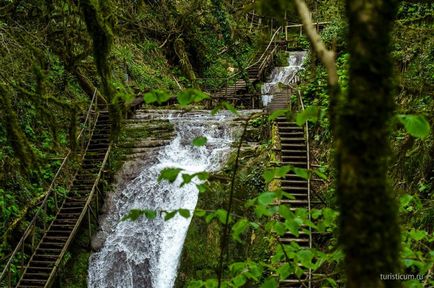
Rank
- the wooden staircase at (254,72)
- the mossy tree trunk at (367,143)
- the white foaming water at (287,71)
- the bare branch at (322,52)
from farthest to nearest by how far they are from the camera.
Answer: the white foaming water at (287,71)
the wooden staircase at (254,72)
the bare branch at (322,52)
the mossy tree trunk at (367,143)

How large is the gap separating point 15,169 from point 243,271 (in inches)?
309

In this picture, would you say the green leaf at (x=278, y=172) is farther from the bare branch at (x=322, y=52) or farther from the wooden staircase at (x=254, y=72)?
the wooden staircase at (x=254, y=72)

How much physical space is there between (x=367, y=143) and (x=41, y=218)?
12287mm

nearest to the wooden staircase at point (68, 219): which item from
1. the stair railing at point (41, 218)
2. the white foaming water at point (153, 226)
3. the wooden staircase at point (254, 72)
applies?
the stair railing at point (41, 218)

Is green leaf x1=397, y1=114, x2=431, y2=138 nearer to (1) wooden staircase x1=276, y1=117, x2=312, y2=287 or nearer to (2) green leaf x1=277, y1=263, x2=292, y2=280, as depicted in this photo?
(2) green leaf x1=277, y1=263, x2=292, y2=280

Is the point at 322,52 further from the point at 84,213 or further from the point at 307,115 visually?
the point at 84,213

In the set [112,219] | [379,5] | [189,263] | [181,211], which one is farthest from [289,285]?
[379,5]

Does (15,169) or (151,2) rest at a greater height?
(151,2)

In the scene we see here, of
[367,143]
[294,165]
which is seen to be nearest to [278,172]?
[367,143]

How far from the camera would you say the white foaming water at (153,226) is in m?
12.2

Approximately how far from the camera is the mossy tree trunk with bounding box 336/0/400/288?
1474 millimetres

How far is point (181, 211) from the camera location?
2744 mm

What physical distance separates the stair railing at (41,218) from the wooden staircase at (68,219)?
0.63 feet

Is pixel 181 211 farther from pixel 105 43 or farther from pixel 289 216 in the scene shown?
pixel 105 43
